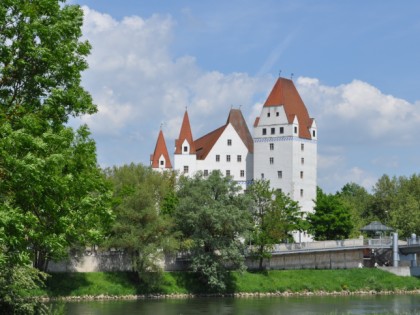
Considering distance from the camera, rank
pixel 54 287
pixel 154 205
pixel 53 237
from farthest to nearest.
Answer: pixel 154 205 → pixel 54 287 → pixel 53 237

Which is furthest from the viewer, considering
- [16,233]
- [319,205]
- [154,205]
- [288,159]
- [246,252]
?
[288,159]

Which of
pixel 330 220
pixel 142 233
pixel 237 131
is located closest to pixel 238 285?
pixel 142 233

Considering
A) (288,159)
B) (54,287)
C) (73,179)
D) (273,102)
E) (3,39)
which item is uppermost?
(273,102)

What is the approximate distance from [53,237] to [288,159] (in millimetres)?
68766

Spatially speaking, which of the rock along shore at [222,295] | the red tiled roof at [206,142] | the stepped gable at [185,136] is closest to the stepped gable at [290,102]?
the red tiled roof at [206,142]

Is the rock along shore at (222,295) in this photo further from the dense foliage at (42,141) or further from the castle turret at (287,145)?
the dense foliage at (42,141)

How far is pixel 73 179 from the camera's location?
20422 mm

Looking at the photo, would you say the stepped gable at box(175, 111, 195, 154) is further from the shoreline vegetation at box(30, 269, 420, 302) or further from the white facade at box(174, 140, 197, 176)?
the shoreline vegetation at box(30, 269, 420, 302)

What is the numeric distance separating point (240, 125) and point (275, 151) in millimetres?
10666

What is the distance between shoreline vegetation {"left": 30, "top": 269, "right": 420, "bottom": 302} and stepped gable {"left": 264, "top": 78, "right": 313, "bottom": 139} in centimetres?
2626

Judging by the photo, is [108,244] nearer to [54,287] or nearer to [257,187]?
[54,287]

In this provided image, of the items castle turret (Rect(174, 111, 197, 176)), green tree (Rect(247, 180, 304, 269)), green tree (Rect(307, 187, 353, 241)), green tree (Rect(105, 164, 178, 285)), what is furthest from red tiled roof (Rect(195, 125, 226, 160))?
green tree (Rect(105, 164, 178, 285))

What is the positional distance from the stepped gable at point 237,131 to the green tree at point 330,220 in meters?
21.9

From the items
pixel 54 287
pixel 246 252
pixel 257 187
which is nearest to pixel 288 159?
pixel 257 187
